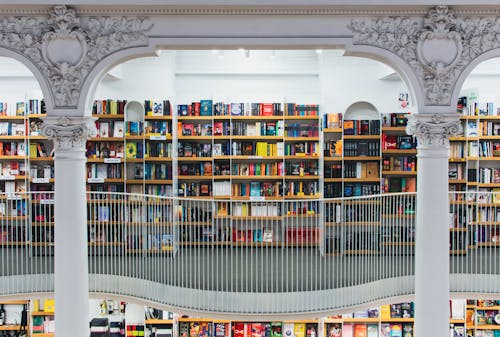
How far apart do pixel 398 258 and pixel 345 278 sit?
0.69 m

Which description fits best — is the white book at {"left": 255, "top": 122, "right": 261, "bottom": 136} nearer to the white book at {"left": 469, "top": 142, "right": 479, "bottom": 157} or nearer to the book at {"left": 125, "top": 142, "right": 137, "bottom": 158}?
the book at {"left": 125, "top": 142, "right": 137, "bottom": 158}

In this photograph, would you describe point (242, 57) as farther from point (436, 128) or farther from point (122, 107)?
point (436, 128)

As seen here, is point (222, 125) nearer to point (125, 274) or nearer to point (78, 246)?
point (125, 274)

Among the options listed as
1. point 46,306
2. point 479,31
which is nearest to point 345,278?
point 479,31

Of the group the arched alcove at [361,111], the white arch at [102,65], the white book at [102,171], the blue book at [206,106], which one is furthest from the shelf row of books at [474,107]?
the white book at [102,171]

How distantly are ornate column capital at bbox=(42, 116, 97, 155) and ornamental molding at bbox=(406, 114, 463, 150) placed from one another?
3.00 m

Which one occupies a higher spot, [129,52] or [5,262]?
[129,52]

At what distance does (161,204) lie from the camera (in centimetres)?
579

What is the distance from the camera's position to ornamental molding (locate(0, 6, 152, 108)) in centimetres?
440

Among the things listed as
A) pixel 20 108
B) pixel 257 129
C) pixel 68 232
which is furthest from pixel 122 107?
pixel 68 232

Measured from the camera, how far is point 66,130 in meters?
4.46

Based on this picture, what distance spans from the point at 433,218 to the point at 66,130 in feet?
11.1

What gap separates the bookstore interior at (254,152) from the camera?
7.29m

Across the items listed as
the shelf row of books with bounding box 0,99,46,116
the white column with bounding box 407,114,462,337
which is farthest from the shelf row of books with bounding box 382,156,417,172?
the shelf row of books with bounding box 0,99,46,116
